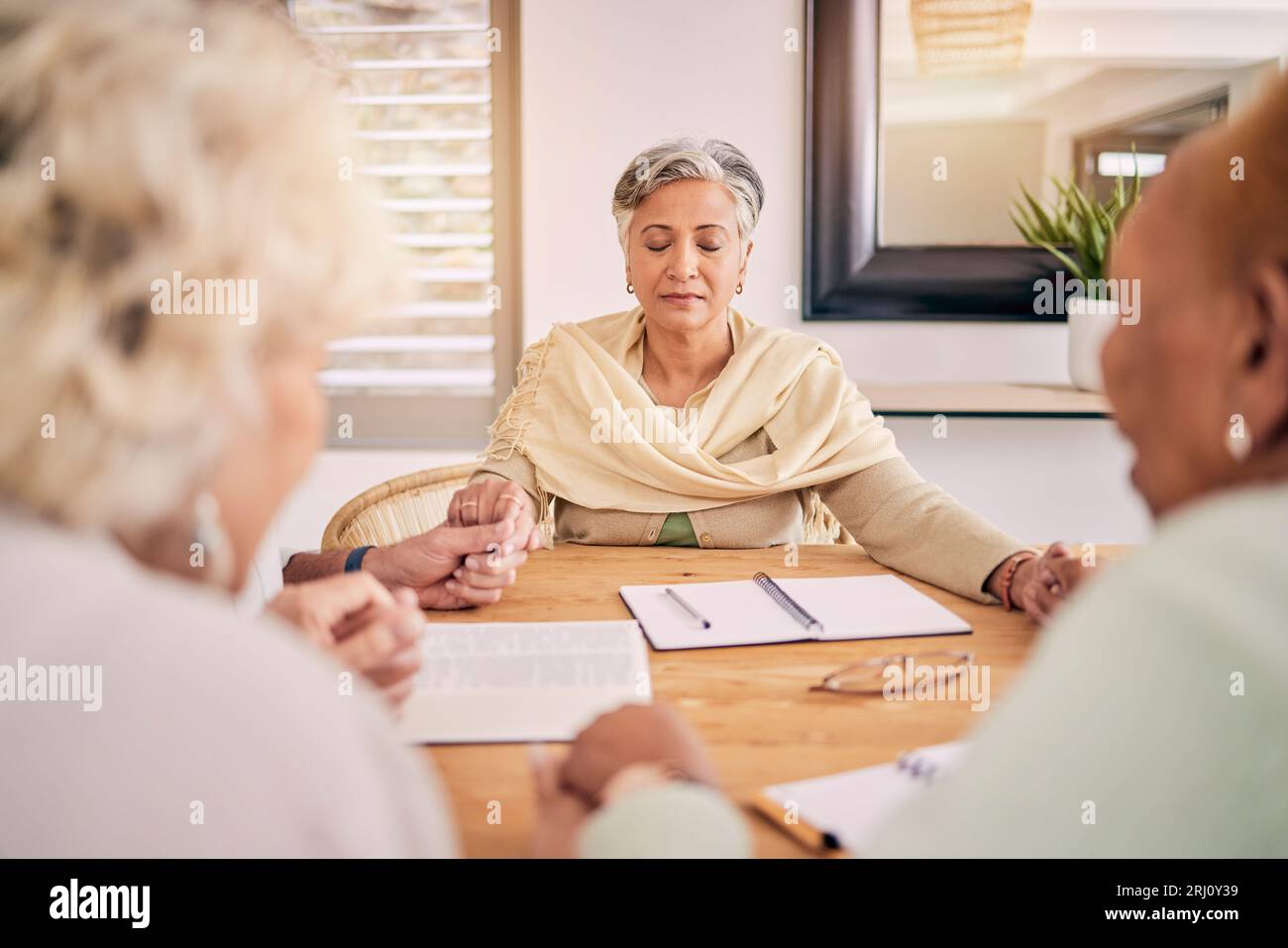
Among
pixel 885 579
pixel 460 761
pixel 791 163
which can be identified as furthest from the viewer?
pixel 791 163

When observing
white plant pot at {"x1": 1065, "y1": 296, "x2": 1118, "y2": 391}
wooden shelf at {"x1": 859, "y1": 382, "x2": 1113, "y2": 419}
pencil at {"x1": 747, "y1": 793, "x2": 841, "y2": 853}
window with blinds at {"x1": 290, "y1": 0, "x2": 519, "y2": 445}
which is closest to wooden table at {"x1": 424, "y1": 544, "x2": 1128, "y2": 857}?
pencil at {"x1": 747, "y1": 793, "x2": 841, "y2": 853}

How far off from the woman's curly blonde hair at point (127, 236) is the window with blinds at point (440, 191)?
102 inches

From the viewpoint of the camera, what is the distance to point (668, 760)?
0.78 m

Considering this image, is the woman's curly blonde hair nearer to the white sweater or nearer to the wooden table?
the white sweater

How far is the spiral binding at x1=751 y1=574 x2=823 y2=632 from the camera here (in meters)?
1.32

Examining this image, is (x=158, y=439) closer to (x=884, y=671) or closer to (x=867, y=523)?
(x=884, y=671)

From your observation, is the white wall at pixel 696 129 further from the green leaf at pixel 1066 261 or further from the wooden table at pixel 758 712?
the wooden table at pixel 758 712

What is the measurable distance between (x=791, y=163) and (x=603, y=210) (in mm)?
602

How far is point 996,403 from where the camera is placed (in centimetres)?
285

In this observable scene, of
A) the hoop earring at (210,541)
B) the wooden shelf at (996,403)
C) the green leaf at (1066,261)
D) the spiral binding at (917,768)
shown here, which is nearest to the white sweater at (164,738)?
the hoop earring at (210,541)

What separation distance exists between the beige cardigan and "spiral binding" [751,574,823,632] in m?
0.27

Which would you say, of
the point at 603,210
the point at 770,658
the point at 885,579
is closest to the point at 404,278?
the point at 770,658

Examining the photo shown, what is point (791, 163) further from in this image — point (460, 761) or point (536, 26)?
point (460, 761)
